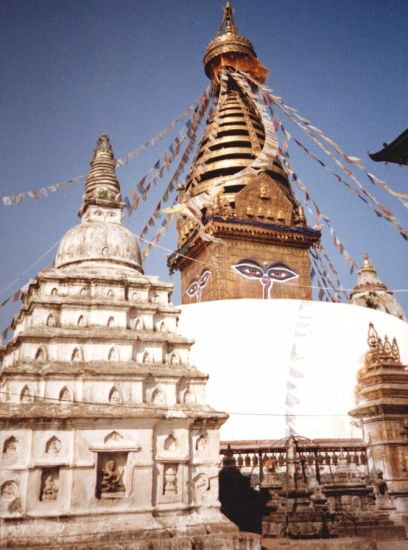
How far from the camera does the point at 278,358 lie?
595 inches

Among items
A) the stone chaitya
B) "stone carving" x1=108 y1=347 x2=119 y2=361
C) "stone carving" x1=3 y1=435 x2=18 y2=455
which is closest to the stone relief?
"stone carving" x1=108 y1=347 x2=119 y2=361

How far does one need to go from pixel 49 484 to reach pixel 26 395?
5.24ft

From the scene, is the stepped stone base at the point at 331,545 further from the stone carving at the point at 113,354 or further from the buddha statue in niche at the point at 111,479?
the stone carving at the point at 113,354

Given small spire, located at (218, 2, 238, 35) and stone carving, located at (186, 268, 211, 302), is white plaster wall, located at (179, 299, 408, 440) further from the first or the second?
small spire, located at (218, 2, 238, 35)

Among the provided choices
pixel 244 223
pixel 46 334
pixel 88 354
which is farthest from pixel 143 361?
pixel 244 223

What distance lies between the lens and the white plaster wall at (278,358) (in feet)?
46.5

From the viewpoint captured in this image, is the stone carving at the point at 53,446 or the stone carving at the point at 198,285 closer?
the stone carving at the point at 53,446

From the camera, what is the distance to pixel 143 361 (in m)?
10.5

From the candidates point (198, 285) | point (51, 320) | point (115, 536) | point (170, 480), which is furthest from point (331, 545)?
point (198, 285)

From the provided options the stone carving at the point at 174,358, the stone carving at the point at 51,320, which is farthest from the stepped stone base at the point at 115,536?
the stone carving at the point at 51,320

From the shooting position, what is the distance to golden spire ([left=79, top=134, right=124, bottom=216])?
13812 millimetres

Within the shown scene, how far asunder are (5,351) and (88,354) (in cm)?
264

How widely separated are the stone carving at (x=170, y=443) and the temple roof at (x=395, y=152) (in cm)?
691

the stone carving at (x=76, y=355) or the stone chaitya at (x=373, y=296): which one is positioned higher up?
the stone chaitya at (x=373, y=296)
